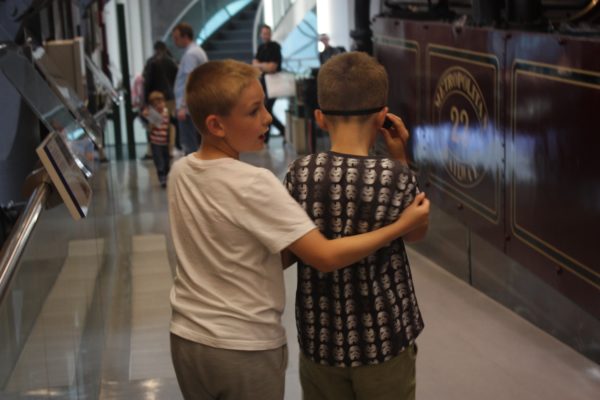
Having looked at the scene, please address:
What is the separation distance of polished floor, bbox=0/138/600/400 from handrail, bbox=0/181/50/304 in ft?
0.38

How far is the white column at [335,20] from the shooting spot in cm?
1275

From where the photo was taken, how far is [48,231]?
323 centimetres

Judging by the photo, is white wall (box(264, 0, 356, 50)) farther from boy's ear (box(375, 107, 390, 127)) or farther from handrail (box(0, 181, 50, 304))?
boy's ear (box(375, 107, 390, 127))

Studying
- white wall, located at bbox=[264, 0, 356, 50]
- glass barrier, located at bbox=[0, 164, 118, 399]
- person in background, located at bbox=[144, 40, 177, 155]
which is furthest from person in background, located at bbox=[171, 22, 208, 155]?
glass barrier, located at bbox=[0, 164, 118, 399]

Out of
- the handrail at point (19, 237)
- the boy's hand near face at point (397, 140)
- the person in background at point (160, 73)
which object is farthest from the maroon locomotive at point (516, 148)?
the person in background at point (160, 73)

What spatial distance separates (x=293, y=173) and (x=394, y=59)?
5234 mm

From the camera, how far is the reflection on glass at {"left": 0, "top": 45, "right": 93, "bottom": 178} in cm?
434

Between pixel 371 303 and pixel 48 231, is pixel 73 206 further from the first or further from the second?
pixel 371 303

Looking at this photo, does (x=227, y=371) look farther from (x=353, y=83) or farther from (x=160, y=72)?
(x=160, y=72)

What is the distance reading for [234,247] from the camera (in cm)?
222

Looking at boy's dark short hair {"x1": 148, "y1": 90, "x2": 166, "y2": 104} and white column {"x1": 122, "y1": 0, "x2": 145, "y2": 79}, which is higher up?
white column {"x1": 122, "y1": 0, "x2": 145, "y2": 79}

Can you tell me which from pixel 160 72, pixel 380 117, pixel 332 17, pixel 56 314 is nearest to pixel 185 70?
pixel 160 72

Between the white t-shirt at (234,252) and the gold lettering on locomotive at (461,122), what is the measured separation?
11.6ft

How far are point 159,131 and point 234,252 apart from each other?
855 cm
